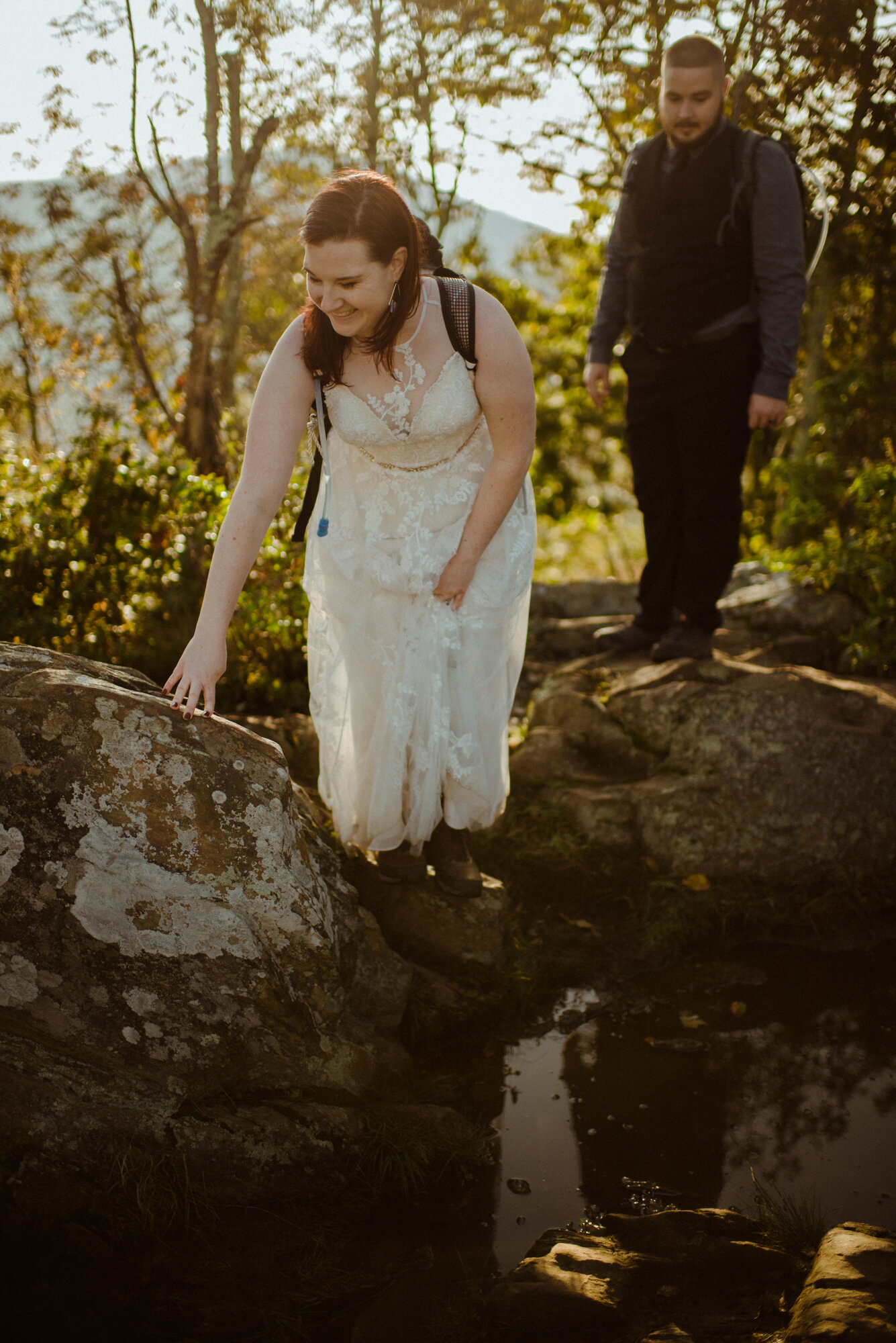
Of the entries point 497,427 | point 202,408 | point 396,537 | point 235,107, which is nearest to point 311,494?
point 396,537

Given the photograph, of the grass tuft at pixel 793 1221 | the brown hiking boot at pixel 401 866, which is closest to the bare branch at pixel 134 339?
the brown hiking boot at pixel 401 866

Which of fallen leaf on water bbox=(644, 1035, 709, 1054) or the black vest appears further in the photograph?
the black vest

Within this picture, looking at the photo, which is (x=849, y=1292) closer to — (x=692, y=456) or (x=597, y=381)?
(x=692, y=456)

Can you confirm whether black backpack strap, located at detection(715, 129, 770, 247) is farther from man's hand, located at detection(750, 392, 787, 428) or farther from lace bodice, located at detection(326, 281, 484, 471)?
lace bodice, located at detection(326, 281, 484, 471)

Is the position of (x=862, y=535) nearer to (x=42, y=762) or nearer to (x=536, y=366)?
(x=42, y=762)

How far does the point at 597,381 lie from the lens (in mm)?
4055

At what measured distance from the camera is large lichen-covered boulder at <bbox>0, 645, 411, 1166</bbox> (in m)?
2.11

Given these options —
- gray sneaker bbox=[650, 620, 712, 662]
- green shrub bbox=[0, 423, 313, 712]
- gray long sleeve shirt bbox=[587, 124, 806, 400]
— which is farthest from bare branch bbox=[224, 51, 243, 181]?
gray sneaker bbox=[650, 620, 712, 662]

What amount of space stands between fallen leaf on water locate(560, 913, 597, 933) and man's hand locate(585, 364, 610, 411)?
87.4 inches

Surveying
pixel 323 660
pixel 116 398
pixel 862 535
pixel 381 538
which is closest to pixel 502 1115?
pixel 323 660

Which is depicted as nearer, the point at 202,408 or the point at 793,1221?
the point at 793,1221

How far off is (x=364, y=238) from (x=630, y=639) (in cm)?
267

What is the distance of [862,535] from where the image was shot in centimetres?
472

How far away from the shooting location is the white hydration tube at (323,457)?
2.51 meters
